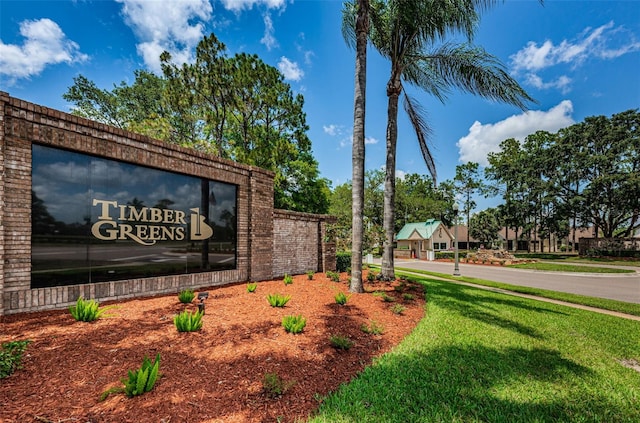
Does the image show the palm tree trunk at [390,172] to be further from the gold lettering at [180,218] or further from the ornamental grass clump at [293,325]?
the gold lettering at [180,218]

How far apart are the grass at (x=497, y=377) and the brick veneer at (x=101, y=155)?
565 cm

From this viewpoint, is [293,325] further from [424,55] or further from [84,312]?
[424,55]

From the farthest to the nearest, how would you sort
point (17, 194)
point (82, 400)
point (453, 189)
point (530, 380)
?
1. point (453, 189)
2. point (17, 194)
3. point (530, 380)
4. point (82, 400)

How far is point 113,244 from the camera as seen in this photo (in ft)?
19.6

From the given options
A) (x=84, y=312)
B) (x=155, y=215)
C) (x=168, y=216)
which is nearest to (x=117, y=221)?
(x=155, y=215)

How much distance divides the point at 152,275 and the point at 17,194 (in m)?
2.97

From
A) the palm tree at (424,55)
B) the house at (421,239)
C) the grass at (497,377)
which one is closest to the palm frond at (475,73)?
the palm tree at (424,55)

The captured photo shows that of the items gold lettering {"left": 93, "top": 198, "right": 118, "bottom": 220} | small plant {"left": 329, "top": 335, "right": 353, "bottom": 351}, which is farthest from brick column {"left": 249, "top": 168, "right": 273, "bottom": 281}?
small plant {"left": 329, "top": 335, "right": 353, "bottom": 351}

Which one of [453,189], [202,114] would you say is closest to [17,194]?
[202,114]

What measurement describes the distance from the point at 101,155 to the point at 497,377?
8446 millimetres

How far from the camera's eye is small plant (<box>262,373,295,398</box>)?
2908 mm

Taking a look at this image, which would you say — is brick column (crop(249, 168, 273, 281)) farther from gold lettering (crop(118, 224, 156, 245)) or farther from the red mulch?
gold lettering (crop(118, 224, 156, 245))

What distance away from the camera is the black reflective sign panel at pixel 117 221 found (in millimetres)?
5176

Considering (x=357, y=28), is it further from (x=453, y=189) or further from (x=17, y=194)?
(x=453, y=189)
